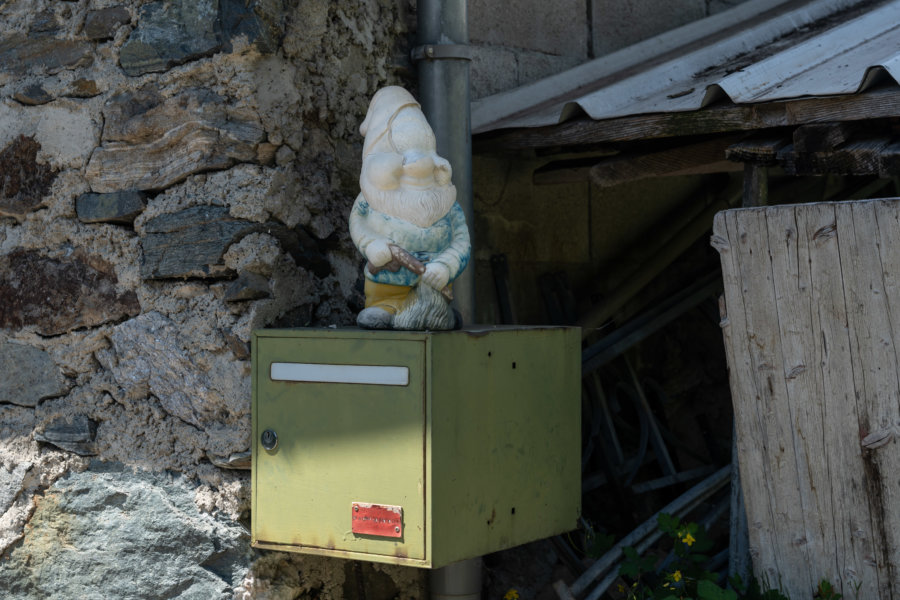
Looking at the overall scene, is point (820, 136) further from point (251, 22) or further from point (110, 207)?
point (110, 207)

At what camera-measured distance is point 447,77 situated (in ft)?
11.4

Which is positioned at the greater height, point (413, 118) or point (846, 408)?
point (413, 118)

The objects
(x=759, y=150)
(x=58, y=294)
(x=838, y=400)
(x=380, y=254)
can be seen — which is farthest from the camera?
(x=58, y=294)

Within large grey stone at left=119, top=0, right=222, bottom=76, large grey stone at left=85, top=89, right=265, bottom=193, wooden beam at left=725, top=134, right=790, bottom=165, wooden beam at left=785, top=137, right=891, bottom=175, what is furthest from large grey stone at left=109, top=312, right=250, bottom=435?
wooden beam at left=785, top=137, right=891, bottom=175

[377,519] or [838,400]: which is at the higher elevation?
[838,400]

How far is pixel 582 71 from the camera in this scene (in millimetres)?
4367

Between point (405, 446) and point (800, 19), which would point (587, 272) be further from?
point (405, 446)

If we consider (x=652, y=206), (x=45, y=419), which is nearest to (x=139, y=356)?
(x=45, y=419)

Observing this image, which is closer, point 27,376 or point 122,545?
A: point 122,545

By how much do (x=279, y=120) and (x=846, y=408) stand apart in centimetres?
179

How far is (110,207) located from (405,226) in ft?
3.25

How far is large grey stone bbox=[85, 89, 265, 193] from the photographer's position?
122 inches

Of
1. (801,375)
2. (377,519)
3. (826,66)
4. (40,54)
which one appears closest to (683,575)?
(801,375)

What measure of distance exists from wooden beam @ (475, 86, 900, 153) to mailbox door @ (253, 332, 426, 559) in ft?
4.30
